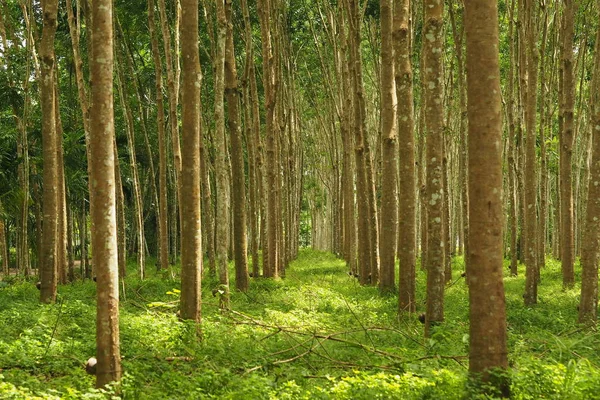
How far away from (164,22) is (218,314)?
7363mm

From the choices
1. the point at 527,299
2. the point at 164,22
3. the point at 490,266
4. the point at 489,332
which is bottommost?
the point at 527,299

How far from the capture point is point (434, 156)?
8484 mm

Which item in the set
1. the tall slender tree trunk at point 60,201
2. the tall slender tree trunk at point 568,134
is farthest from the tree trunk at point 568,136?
the tall slender tree trunk at point 60,201

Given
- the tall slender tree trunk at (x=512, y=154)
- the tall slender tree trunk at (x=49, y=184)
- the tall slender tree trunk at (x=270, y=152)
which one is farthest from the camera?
the tall slender tree trunk at (x=512, y=154)

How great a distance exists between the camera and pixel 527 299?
12.4 metres

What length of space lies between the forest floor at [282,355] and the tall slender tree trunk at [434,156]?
0.48 m

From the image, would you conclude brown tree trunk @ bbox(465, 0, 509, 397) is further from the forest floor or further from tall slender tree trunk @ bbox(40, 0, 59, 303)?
tall slender tree trunk @ bbox(40, 0, 59, 303)

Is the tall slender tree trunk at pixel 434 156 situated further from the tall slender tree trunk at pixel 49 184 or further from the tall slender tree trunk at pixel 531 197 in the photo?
the tall slender tree trunk at pixel 49 184

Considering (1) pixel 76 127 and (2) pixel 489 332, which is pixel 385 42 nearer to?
(2) pixel 489 332

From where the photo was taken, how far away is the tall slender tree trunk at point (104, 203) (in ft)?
18.2

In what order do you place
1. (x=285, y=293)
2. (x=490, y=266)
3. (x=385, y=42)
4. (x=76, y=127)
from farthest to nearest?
1. (x=76, y=127)
2. (x=285, y=293)
3. (x=385, y=42)
4. (x=490, y=266)

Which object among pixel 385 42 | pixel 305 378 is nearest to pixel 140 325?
pixel 305 378

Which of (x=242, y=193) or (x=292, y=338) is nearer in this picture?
(x=292, y=338)

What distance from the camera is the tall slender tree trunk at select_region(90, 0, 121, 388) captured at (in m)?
5.56
